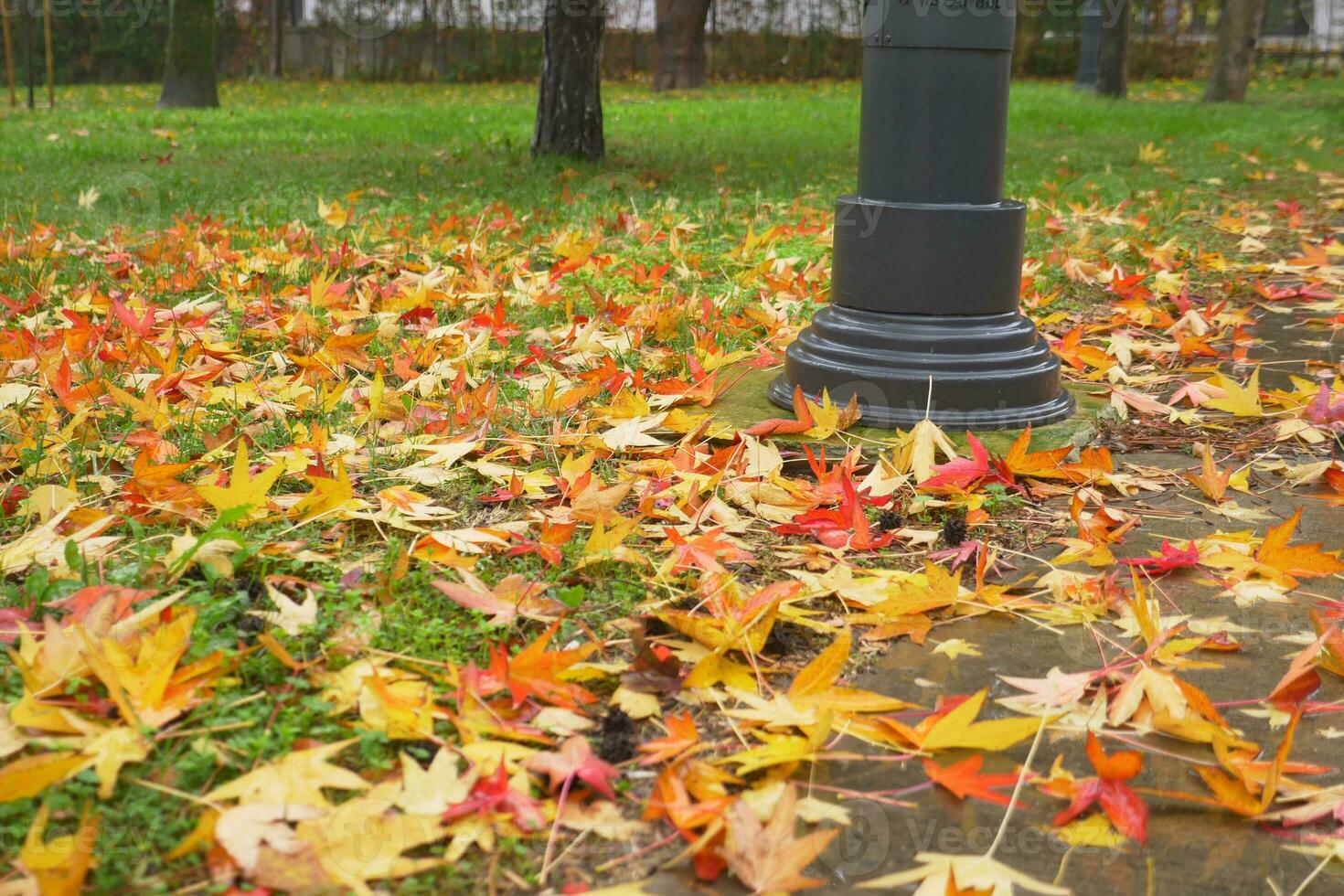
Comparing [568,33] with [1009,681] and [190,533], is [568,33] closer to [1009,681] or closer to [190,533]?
[190,533]

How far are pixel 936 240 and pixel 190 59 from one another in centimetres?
1168

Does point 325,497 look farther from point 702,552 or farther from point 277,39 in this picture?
point 277,39

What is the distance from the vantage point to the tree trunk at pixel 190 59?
12312 mm

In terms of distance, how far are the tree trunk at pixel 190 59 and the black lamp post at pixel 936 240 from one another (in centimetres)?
1134

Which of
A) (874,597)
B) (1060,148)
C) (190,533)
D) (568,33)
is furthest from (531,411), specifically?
(1060,148)

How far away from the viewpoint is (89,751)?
4.56ft

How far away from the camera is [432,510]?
220 cm

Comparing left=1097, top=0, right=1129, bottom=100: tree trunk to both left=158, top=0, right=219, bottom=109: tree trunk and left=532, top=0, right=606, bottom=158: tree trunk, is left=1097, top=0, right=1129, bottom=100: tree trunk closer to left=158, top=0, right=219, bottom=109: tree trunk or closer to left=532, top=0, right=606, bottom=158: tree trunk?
left=532, top=0, right=606, bottom=158: tree trunk

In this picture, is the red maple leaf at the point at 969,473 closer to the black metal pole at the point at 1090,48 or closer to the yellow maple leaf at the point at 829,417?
the yellow maple leaf at the point at 829,417

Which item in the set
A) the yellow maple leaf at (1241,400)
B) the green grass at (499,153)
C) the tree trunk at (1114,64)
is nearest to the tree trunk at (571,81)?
the green grass at (499,153)

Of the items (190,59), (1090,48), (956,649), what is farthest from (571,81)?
(1090,48)

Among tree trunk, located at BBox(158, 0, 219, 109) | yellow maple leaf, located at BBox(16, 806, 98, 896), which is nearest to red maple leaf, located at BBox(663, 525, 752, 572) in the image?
yellow maple leaf, located at BBox(16, 806, 98, 896)

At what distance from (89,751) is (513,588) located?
0.64 meters

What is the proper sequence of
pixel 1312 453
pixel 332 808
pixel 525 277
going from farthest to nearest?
pixel 525 277
pixel 1312 453
pixel 332 808
